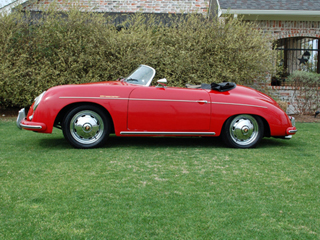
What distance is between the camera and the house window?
13.7 m

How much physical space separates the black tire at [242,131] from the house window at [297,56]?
7.89 m

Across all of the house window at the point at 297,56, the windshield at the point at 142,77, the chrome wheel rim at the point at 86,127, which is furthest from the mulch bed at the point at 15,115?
the windshield at the point at 142,77

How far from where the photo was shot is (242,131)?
5.49 meters

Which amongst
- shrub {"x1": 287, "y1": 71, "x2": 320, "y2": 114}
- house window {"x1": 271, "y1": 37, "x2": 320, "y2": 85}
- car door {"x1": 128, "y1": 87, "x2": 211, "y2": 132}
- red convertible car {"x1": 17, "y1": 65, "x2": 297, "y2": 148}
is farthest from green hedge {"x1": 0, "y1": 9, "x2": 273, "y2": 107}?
car door {"x1": 128, "y1": 87, "x2": 211, "y2": 132}

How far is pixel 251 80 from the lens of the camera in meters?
11.1

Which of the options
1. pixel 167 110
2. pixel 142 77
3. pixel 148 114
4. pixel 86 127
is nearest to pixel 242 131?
pixel 167 110

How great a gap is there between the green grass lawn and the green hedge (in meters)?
4.99

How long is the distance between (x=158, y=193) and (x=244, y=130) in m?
2.61

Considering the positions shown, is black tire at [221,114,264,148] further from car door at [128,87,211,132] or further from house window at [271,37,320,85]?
house window at [271,37,320,85]

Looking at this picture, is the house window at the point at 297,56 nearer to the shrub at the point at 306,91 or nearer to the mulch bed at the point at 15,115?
the shrub at the point at 306,91

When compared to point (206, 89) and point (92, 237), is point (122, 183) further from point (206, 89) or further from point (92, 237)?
point (206, 89)

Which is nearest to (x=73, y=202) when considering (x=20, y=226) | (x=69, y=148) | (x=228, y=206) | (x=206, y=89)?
(x=20, y=226)

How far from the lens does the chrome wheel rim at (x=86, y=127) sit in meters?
5.19

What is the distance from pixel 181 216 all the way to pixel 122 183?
99 centimetres
